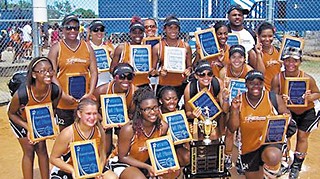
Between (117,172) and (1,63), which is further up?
(1,63)

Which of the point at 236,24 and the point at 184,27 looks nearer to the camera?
the point at 236,24

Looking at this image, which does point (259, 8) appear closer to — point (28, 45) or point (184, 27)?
point (184, 27)

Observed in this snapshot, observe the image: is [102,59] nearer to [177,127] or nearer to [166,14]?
[177,127]

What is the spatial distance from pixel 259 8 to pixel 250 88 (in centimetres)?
1096

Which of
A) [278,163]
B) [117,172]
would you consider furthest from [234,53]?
[117,172]

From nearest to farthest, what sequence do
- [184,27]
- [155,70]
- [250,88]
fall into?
1. [250,88]
2. [155,70]
3. [184,27]

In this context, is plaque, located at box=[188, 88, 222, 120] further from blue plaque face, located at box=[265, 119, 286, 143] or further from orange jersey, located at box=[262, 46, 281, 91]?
orange jersey, located at box=[262, 46, 281, 91]

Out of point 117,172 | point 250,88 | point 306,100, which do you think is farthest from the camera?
point 306,100

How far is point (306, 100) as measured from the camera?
15.3ft

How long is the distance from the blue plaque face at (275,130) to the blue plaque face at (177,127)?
870mm

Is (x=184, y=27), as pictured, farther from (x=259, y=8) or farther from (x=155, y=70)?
(x=155, y=70)

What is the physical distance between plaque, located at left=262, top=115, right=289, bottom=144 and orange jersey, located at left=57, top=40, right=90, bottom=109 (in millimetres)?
2186

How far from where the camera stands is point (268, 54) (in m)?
5.34

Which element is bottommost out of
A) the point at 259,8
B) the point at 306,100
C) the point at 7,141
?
the point at 7,141
